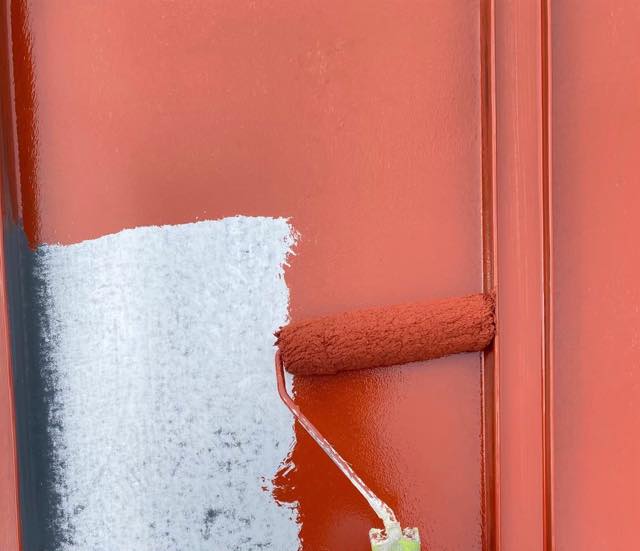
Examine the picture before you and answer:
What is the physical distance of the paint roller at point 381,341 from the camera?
0.64 metres

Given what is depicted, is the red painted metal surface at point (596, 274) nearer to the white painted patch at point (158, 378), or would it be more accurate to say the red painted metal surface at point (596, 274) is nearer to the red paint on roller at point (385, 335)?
the red paint on roller at point (385, 335)

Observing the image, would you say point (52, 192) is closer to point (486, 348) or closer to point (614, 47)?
point (486, 348)

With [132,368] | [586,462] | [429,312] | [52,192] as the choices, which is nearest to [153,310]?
[132,368]

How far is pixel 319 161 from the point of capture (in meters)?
A: 0.68

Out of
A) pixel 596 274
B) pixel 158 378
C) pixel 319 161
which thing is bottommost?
pixel 158 378

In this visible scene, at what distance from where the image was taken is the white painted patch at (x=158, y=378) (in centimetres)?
67

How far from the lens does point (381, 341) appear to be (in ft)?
2.10

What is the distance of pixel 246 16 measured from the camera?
665mm

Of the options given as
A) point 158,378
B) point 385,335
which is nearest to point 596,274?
point 385,335

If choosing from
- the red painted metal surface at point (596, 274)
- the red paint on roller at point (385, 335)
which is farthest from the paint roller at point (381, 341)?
the red painted metal surface at point (596, 274)

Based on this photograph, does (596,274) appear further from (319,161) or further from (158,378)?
(158,378)

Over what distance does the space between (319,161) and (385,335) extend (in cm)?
22

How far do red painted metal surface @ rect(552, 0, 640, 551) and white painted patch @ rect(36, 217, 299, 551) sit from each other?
35 cm

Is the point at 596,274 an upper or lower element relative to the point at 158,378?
upper
